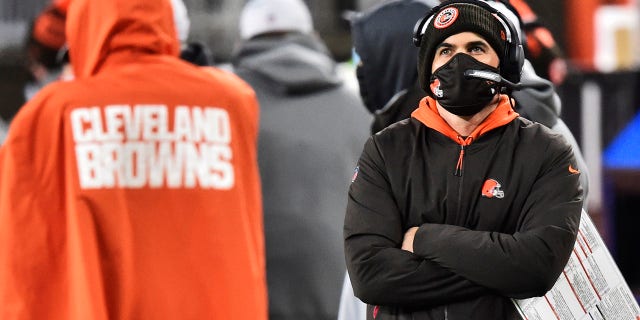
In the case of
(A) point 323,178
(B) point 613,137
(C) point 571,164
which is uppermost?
(C) point 571,164

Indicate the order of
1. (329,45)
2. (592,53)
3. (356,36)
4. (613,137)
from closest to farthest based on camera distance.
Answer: (356,36) < (613,137) < (329,45) < (592,53)

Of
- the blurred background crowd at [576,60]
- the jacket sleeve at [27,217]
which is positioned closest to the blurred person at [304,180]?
the blurred background crowd at [576,60]

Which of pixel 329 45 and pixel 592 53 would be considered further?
pixel 592 53

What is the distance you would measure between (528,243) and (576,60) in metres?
8.49

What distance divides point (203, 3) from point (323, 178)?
6.02 m

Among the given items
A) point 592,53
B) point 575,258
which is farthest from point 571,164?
point 592,53

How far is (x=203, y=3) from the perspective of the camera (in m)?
10.4

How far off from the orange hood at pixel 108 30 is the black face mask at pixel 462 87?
136 cm

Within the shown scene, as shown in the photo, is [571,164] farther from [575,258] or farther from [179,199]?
[179,199]

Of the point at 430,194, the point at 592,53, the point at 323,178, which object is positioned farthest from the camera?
the point at 592,53

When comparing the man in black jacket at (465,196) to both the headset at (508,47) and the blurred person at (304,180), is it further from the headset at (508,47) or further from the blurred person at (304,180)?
the blurred person at (304,180)

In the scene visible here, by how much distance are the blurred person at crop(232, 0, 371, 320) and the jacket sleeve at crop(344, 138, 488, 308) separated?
1465mm

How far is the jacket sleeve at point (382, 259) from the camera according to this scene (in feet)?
9.54

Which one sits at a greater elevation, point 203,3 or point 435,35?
point 435,35
